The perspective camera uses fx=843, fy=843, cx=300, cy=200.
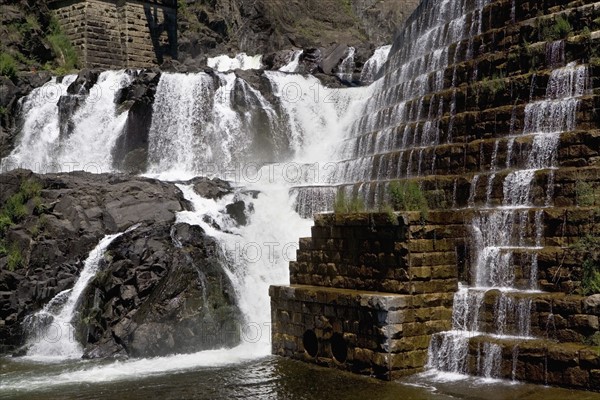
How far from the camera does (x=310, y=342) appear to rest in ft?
48.8

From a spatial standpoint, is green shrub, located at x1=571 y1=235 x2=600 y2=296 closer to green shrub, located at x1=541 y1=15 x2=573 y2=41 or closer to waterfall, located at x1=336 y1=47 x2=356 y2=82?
green shrub, located at x1=541 y1=15 x2=573 y2=41

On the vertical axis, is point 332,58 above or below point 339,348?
above

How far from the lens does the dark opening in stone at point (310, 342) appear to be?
48.3 ft

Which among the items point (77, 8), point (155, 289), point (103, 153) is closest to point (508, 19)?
point (155, 289)

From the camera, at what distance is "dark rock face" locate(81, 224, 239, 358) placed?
1667 centimetres

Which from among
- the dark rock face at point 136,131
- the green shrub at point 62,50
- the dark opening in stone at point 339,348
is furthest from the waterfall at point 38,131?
the dark opening in stone at point 339,348

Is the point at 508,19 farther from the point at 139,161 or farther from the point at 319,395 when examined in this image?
the point at 139,161

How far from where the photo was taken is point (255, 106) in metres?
29.7

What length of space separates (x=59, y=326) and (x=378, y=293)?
818 centimetres

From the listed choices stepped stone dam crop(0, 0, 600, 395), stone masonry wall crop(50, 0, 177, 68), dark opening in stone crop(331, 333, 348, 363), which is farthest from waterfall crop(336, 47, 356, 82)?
dark opening in stone crop(331, 333, 348, 363)

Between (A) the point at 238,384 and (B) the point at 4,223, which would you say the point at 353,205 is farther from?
(B) the point at 4,223

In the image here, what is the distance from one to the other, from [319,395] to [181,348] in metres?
5.23

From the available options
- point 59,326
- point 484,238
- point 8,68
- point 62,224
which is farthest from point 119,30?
point 484,238

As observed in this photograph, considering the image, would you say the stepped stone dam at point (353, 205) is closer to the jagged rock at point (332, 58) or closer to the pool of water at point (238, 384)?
the pool of water at point (238, 384)
